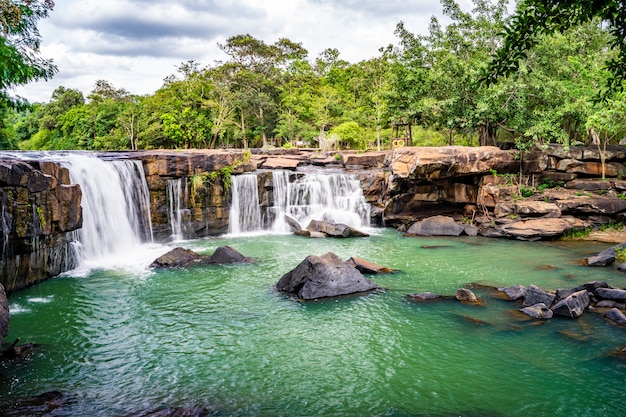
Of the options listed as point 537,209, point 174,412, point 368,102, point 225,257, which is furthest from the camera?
point 368,102

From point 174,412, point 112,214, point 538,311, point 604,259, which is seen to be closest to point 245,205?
point 112,214

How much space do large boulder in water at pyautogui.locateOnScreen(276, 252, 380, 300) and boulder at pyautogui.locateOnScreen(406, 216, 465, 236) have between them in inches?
364

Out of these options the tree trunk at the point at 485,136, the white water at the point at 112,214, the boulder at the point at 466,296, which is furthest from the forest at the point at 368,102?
the boulder at the point at 466,296

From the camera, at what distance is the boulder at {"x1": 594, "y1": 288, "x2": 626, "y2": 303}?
419 inches

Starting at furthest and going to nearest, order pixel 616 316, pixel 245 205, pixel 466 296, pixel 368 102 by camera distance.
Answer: pixel 368 102
pixel 245 205
pixel 466 296
pixel 616 316

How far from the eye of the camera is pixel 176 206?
20578 millimetres

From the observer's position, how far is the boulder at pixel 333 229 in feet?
67.1

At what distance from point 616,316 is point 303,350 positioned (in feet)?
21.7

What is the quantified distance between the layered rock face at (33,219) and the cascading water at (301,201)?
31.1 feet

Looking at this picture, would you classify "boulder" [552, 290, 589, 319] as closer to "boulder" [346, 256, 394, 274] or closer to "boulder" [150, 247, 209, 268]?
"boulder" [346, 256, 394, 274]

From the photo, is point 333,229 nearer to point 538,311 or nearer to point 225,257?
point 225,257

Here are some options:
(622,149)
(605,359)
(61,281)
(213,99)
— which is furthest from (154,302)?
(213,99)

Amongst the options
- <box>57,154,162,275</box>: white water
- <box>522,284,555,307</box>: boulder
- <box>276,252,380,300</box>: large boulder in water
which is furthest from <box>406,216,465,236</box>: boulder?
<box>57,154,162,275</box>: white water

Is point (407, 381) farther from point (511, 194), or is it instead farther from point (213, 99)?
point (213, 99)
